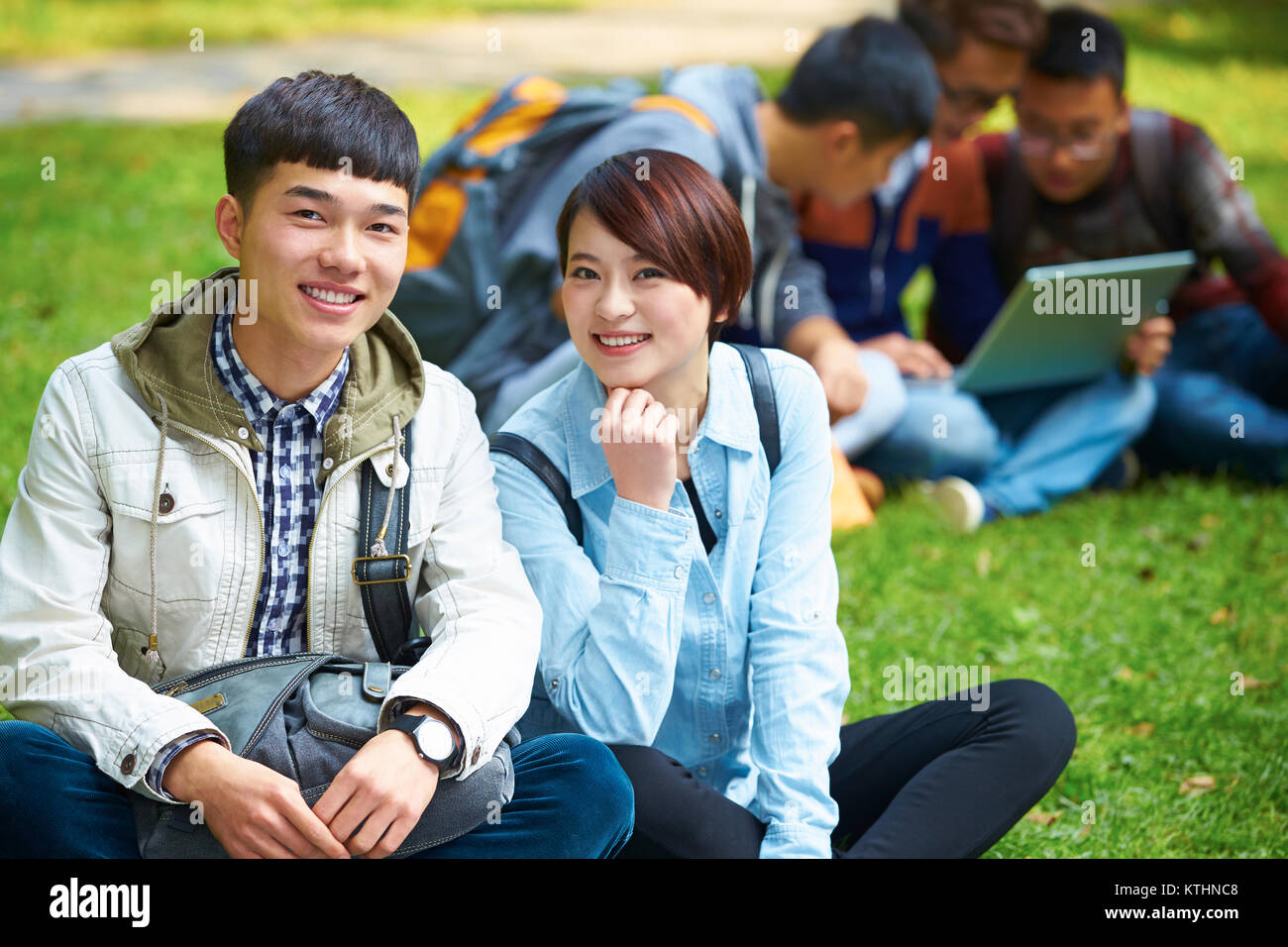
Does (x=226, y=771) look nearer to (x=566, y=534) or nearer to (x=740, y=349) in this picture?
(x=566, y=534)

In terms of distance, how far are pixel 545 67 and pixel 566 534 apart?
8422 millimetres

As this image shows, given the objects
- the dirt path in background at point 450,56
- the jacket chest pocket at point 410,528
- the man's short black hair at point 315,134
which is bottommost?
the jacket chest pocket at point 410,528

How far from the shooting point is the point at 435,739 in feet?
6.37

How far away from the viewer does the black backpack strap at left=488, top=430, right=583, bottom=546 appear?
2307mm

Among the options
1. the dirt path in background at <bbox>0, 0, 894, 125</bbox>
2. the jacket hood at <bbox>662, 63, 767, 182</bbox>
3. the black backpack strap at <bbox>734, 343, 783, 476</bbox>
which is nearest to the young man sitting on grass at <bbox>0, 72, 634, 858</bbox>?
the black backpack strap at <bbox>734, 343, 783, 476</bbox>

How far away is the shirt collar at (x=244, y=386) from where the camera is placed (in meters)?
2.09

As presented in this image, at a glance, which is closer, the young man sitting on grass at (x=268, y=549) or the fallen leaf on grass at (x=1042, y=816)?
the young man sitting on grass at (x=268, y=549)

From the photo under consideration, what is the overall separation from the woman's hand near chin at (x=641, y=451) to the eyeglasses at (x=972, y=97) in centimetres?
310

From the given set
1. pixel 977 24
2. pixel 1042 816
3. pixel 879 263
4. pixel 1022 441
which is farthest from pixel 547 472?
pixel 977 24

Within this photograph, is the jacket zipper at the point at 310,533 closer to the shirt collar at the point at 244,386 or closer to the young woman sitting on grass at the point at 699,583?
the shirt collar at the point at 244,386

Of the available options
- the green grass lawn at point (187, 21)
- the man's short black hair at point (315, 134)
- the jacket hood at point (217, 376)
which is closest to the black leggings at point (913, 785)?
the jacket hood at point (217, 376)

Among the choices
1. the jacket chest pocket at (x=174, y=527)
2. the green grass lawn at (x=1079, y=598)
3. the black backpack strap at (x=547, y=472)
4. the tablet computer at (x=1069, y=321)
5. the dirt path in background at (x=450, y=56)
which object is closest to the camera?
the jacket chest pocket at (x=174, y=527)

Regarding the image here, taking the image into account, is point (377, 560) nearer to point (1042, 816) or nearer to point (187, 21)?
point (1042, 816)
